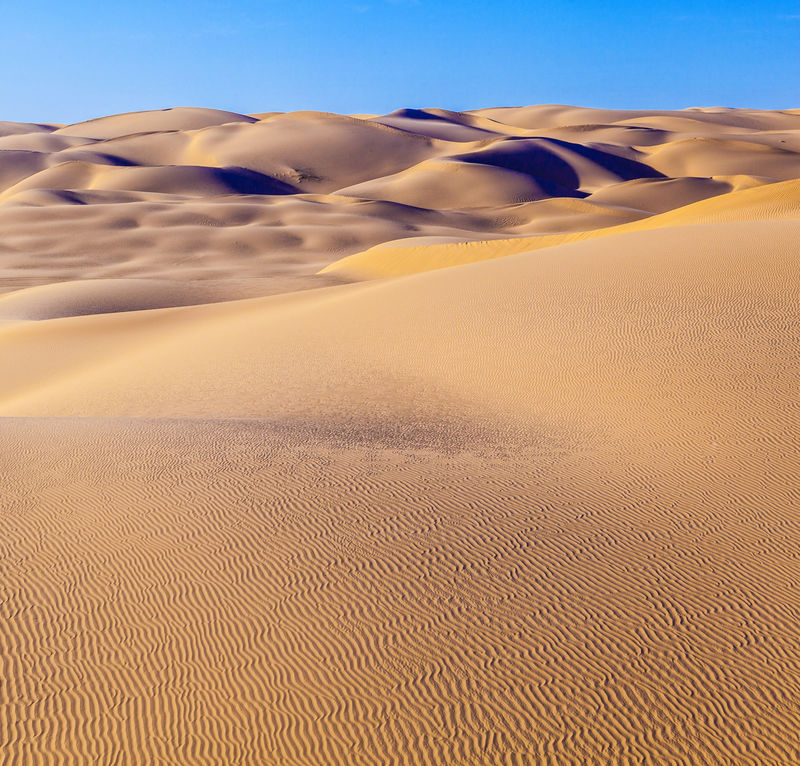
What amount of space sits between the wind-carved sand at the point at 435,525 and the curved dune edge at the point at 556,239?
8331 mm

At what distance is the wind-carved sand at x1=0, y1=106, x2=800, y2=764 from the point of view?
3232mm

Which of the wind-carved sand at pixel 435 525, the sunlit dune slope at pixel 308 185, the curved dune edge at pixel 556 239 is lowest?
the sunlit dune slope at pixel 308 185

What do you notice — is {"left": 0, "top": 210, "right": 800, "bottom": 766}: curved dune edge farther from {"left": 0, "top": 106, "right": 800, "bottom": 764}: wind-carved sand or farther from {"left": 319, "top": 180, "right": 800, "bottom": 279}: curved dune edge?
{"left": 319, "top": 180, "right": 800, "bottom": 279}: curved dune edge

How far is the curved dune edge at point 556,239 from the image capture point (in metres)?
21.3

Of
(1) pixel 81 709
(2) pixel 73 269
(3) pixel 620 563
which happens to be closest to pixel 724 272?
(3) pixel 620 563

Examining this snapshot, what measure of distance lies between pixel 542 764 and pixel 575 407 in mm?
4694

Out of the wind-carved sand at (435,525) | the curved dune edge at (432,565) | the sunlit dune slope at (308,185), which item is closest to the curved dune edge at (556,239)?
the sunlit dune slope at (308,185)

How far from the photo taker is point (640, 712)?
3289 millimetres

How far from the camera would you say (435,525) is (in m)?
4.67

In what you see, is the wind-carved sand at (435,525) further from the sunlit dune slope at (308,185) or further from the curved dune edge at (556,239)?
the sunlit dune slope at (308,185)

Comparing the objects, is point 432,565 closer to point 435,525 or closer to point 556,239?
point 435,525

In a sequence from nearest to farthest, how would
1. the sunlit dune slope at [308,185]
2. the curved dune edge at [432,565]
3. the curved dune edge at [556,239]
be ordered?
the curved dune edge at [432,565], the curved dune edge at [556,239], the sunlit dune slope at [308,185]

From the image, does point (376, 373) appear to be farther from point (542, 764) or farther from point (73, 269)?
point (73, 269)

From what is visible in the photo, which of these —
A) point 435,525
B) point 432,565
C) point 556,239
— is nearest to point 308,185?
point 556,239
